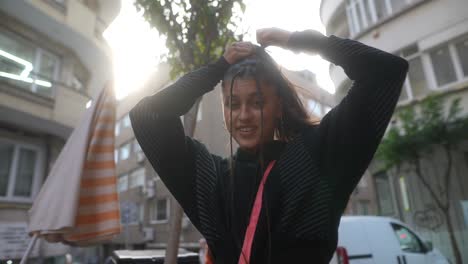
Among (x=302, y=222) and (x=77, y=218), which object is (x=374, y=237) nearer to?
(x=77, y=218)

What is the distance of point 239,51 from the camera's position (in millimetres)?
1427

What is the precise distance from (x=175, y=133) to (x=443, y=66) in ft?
34.6

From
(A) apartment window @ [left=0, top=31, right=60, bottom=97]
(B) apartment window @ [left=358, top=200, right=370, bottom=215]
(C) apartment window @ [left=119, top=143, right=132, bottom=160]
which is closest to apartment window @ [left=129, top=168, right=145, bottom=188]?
(C) apartment window @ [left=119, top=143, right=132, bottom=160]

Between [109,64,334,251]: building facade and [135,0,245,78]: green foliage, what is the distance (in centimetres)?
768

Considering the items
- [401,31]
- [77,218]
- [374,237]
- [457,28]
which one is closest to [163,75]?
[401,31]

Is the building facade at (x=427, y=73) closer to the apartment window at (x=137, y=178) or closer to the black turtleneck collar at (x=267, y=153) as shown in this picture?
the black turtleneck collar at (x=267, y=153)

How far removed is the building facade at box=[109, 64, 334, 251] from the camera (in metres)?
15.3

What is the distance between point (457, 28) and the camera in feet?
29.5

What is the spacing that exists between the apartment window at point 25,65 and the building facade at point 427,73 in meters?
9.97

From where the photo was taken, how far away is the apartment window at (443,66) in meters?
9.40

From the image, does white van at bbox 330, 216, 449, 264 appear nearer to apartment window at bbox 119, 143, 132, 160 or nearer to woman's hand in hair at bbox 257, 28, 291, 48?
woman's hand in hair at bbox 257, 28, 291, 48

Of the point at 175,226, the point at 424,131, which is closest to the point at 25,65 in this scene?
the point at 175,226

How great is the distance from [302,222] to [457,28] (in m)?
10.3

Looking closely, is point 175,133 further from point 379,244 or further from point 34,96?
point 34,96
